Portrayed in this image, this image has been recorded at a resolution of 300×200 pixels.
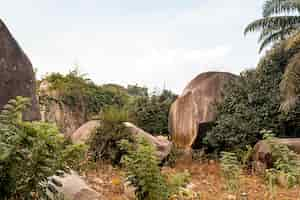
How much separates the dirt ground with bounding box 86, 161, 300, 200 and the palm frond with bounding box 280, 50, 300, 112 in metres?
1.80

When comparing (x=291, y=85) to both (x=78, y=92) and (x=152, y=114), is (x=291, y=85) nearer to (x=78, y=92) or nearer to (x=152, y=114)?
(x=152, y=114)

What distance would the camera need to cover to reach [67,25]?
6.79m

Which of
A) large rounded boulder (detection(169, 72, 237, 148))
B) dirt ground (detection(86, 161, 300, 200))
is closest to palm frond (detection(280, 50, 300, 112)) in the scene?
large rounded boulder (detection(169, 72, 237, 148))

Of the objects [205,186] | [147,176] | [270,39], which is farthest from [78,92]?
[270,39]

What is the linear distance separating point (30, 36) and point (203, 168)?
13.1ft

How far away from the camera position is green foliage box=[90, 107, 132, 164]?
5703mm

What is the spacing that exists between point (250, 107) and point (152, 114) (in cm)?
307

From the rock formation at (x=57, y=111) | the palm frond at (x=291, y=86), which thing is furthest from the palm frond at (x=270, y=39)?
the rock formation at (x=57, y=111)

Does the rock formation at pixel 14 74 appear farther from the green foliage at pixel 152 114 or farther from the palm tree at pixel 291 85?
the green foliage at pixel 152 114

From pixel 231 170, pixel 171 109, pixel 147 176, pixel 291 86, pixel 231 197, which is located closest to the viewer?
pixel 147 176

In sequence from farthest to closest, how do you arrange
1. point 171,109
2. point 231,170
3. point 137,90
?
point 137,90
point 171,109
point 231,170

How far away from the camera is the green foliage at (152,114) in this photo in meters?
9.68

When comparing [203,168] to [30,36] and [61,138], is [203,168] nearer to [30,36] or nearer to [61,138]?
[30,36]

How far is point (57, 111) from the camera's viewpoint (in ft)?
28.4
